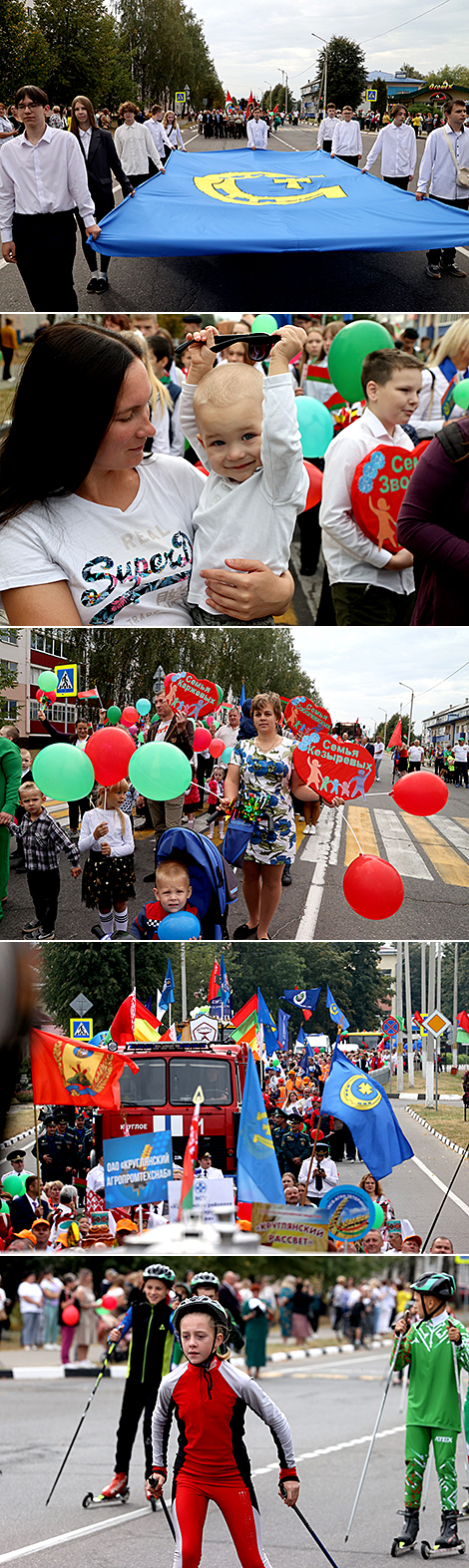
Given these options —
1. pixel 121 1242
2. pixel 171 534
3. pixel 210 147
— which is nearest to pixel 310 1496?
pixel 121 1242

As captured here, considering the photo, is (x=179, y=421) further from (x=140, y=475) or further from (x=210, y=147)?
(x=210, y=147)

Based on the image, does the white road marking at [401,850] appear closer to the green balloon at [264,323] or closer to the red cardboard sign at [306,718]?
the red cardboard sign at [306,718]

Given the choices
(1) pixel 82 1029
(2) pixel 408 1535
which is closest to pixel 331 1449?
(2) pixel 408 1535

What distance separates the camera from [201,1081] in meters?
6.32

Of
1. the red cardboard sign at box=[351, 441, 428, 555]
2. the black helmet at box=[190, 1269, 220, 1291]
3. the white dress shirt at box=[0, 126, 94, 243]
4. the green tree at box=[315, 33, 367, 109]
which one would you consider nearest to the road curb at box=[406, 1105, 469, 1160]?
the black helmet at box=[190, 1269, 220, 1291]

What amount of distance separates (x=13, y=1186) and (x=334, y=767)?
104 inches

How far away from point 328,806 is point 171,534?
1515 millimetres

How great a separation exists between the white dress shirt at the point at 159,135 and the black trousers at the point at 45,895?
472 centimetres

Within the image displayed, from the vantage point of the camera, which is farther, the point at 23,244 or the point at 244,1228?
the point at 23,244

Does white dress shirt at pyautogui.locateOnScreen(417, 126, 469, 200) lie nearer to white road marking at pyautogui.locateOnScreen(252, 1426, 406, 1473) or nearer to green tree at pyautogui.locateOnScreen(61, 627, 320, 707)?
green tree at pyautogui.locateOnScreen(61, 627, 320, 707)

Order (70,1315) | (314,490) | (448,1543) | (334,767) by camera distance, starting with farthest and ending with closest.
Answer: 1. (70,1315)
2. (334,767)
3. (314,490)
4. (448,1543)

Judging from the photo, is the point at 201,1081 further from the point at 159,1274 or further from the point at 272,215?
the point at 272,215

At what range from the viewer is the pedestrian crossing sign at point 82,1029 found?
6031mm

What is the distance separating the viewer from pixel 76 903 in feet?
17.0
